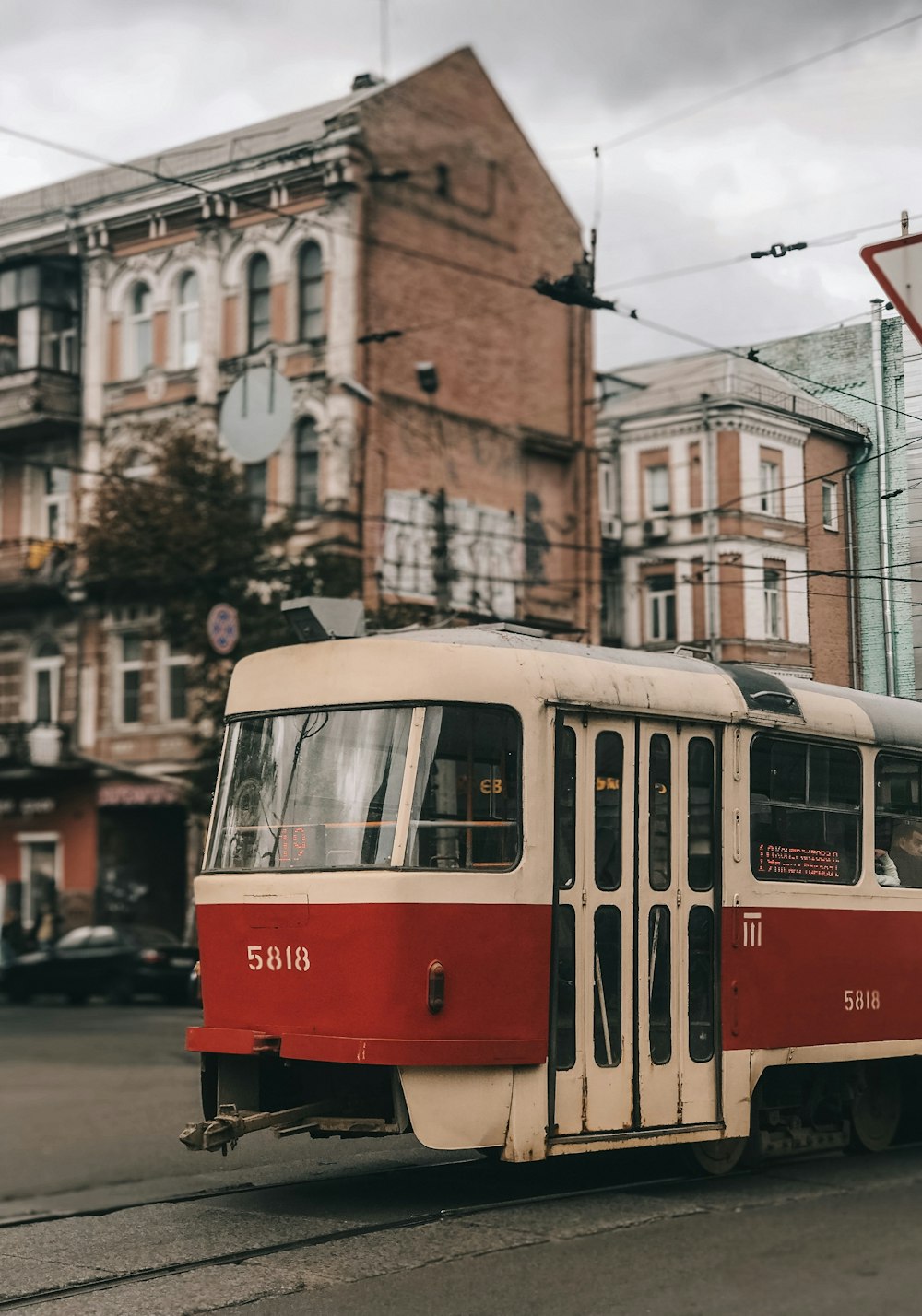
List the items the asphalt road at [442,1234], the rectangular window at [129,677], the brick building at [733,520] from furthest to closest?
the rectangular window at [129,677], the brick building at [733,520], the asphalt road at [442,1234]

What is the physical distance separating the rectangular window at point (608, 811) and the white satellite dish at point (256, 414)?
76.5 feet

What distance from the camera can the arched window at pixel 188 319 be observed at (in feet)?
118

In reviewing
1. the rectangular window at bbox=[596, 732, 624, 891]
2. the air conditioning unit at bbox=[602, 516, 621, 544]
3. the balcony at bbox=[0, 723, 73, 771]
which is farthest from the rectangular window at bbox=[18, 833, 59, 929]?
the rectangular window at bbox=[596, 732, 624, 891]

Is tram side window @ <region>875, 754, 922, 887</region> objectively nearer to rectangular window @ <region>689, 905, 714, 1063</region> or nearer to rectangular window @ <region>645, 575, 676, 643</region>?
rectangular window @ <region>689, 905, 714, 1063</region>

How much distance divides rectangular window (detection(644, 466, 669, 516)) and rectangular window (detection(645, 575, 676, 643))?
23.5 inches

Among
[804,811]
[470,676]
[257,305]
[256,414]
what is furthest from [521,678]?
[257,305]

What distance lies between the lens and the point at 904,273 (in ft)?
21.3

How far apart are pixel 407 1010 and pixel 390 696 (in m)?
1.58

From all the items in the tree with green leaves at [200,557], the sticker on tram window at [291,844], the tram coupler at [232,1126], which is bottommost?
the tram coupler at [232,1126]

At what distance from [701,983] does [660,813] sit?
0.97 meters

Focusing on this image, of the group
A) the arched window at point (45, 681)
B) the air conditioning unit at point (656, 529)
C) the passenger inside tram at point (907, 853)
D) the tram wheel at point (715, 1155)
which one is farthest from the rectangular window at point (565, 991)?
the arched window at point (45, 681)

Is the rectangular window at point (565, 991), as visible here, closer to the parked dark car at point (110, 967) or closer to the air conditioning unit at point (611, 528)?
the air conditioning unit at point (611, 528)

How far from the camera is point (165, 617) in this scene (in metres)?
32.3

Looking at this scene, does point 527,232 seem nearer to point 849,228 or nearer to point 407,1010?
point 849,228
